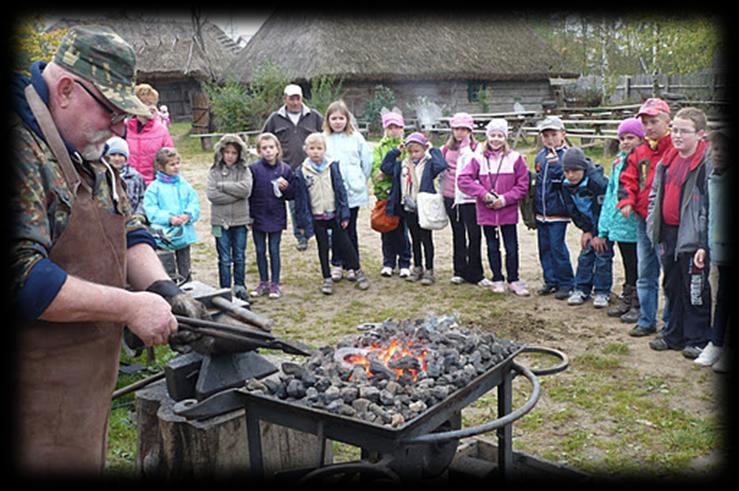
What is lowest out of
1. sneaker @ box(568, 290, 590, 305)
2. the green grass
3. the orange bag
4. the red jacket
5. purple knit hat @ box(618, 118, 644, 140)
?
the green grass

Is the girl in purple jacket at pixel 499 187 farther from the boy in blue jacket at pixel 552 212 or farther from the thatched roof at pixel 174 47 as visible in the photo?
the thatched roof at pixel 174 47

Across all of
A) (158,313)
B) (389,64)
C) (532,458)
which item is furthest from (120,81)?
(389,64)

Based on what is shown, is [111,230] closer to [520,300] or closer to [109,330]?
[109,330]

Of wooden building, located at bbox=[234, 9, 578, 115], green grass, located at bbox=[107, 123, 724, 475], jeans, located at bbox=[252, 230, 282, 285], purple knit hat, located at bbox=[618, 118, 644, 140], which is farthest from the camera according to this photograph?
wooden building, located at bbox=[234, 9, 578, 115]

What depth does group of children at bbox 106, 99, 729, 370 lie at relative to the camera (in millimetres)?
5102

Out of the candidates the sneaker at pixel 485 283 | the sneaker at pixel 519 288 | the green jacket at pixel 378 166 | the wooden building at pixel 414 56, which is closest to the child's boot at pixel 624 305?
the sneaker at pixel 519 288

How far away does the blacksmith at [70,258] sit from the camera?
2195 millimetres

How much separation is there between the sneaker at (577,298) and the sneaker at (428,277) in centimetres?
149

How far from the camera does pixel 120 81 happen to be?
2436 millimetres

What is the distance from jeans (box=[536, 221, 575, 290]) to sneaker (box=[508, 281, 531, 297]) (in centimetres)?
23

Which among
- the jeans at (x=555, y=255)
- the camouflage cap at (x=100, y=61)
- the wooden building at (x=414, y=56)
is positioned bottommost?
the jeans at (x=555, y=255)

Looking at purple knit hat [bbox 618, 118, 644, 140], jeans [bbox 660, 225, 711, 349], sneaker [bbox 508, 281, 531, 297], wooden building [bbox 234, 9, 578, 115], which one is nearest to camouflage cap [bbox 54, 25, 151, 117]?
jeans [bbox 660, 225, 711, 349]

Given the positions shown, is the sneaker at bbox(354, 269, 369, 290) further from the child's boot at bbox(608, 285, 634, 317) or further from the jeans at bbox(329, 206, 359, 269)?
the child's boot at bbox(608, 285, 634, 317)

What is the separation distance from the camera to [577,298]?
6.53m
